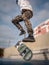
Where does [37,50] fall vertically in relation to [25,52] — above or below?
above

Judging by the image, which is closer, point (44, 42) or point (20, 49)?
point (20, 49)

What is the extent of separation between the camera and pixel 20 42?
3.50 meters

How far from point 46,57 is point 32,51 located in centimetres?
47

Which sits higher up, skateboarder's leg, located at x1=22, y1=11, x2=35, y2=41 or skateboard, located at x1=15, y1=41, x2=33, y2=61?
skateboarder's leg, located at x1=22, y1=11, x2=35, y2=41

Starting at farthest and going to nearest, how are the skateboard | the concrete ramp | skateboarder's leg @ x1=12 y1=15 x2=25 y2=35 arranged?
the concrete ramp
skateboarder's leg @ x1=12 y1=15 x2=25 y2=35
the skateboard

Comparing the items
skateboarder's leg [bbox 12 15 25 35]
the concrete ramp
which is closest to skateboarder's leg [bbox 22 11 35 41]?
skateboarder's leg [bbox 12 15 25 35]

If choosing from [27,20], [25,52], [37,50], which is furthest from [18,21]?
[37,50]

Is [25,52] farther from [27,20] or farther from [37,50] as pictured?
[27,20]

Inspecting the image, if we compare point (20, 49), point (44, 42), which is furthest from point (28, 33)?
point (44, 42)

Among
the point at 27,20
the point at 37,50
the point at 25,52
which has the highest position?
the point at 27,20

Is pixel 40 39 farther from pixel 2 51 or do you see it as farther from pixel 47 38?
pixel 2 51

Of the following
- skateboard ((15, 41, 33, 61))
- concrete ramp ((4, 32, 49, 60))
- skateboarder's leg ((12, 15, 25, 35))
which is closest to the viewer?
skateboard ((15, 41, 33, 61))

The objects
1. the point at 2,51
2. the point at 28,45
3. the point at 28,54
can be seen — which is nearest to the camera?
the point at 28,54

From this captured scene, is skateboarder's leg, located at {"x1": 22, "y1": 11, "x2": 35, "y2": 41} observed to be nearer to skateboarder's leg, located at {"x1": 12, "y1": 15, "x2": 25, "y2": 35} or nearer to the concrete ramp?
skateboarder's leg, located at {"x1": 12, "y1": 15, "x2": 25, "y2": 35}
